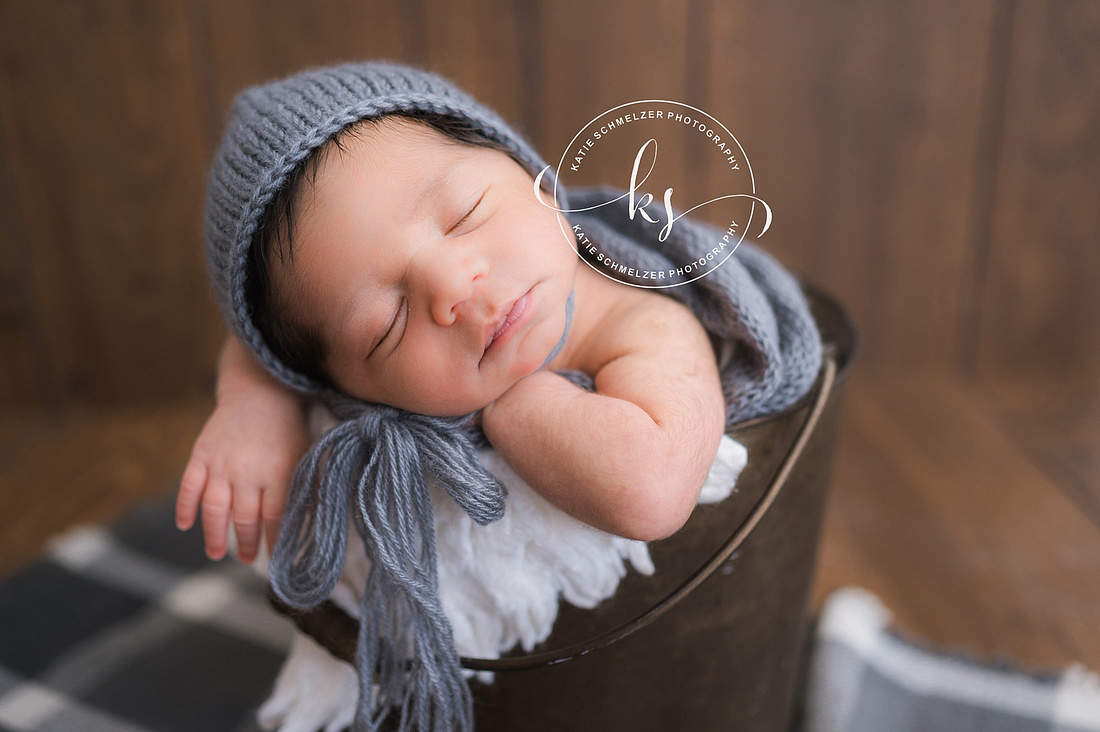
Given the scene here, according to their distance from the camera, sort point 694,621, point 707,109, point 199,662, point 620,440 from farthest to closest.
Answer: point 707,109 → point 199,662 → point 694,621 → point 620,440

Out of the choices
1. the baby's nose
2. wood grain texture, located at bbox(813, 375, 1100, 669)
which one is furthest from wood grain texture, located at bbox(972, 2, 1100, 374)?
the baby's nose

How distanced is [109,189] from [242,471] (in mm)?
977

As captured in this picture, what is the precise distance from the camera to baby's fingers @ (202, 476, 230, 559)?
65cm

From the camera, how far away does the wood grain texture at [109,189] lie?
1322 millimetres

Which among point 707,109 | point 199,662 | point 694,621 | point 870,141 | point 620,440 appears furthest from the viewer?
point 870,141

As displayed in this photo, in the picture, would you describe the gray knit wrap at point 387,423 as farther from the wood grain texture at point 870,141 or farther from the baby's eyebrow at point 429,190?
the wood grain texture at point 870,141

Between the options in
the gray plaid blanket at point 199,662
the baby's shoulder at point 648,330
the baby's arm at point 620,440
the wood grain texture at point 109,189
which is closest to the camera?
the baby's arm at point 620,440

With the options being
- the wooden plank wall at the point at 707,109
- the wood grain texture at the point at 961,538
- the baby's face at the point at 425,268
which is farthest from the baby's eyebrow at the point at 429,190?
the wood grain texture at the point at 961,538

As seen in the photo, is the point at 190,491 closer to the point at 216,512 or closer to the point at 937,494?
the point at 216,512

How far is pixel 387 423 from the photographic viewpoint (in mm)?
598

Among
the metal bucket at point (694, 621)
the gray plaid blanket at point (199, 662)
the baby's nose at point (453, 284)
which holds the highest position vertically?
the baby's nose at point (453, 284)

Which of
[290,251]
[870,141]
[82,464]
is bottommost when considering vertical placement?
[82,464]

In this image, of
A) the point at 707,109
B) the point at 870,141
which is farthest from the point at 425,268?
the point at 870,141

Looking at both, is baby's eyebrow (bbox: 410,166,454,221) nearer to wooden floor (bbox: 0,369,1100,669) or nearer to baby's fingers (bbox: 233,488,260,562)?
baby's fingers (bbox: 233,488,260,562)
